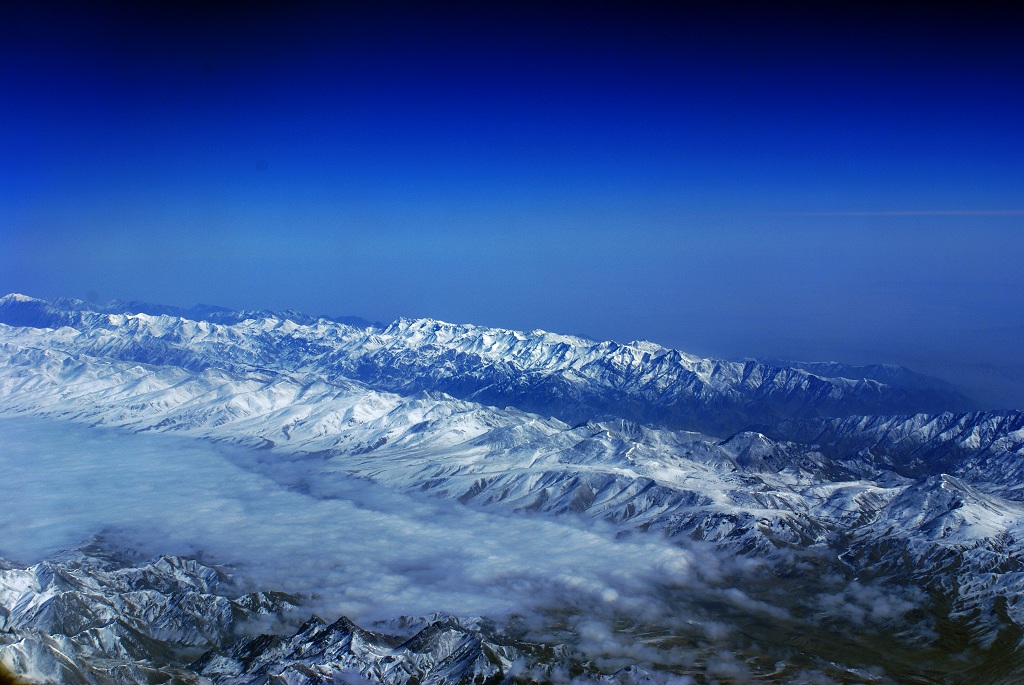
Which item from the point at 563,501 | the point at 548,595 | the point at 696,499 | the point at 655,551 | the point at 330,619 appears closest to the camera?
the point at 330,619

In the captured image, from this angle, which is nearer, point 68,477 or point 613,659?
point 613,659

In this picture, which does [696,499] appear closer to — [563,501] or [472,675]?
[563,501]

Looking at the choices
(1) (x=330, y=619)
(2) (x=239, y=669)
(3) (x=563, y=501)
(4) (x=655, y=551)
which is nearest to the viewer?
(2) (x=239, y=669)

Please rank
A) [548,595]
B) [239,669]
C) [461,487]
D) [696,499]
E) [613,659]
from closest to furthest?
[239,669], [613,659], [548,595], [696,499], [461,487]

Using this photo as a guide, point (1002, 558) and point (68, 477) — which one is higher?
point (1002, 558)

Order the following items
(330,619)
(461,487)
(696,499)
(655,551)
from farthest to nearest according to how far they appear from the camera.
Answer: (461,487) → (696,499) → (655,551) → (330,619)

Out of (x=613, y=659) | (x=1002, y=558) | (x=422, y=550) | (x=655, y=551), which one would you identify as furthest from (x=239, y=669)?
(x=1002, y=558)

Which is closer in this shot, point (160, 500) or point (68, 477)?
point (160, 500)

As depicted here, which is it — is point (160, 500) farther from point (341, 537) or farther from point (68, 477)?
point (341, 537)

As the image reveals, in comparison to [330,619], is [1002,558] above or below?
above

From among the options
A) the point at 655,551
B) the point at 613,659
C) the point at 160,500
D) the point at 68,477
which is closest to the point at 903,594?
the point at 655,551
